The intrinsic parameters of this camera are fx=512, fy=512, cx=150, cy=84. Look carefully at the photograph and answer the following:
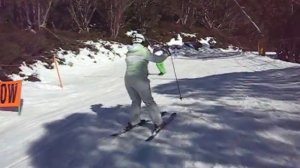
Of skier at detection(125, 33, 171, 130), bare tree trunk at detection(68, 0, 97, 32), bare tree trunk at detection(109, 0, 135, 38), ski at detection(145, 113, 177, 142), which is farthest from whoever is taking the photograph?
bare tree trunk at detection(68, 0, 97, 32)

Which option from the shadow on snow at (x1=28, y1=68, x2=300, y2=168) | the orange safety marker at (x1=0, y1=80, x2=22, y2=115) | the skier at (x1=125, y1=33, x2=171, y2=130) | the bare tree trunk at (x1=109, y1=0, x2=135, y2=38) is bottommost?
the shadow on snow at (x1=28, y1=68, x2=300, y2=168)

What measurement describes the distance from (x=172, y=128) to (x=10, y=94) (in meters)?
6.11

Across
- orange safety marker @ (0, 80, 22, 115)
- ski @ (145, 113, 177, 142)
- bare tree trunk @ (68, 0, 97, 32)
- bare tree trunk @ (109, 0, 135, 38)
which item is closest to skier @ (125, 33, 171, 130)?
ski @ (145, 113, 177, 142)

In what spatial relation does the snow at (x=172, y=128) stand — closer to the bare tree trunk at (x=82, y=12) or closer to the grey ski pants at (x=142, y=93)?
the grey ski pants at (x=142, y=93)

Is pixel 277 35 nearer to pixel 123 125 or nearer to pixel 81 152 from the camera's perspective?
pixel 123 125

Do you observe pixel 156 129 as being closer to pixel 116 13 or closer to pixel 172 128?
pixel 172 128

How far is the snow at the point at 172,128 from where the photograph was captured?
7664 millimetres

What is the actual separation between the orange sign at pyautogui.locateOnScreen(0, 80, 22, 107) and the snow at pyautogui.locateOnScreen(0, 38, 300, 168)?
242 millimetres

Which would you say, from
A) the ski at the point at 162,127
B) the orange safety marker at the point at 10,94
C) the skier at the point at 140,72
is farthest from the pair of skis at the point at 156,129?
the orange safety marker at the point at 10,94

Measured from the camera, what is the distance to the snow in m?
7.66

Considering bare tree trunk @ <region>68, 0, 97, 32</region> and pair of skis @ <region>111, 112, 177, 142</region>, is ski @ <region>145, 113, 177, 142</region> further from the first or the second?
bare tree trunk @ <region>68, 0, 97, 32</region>

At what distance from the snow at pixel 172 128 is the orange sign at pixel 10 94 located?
0.79 ft

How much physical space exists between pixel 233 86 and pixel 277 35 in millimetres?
9308

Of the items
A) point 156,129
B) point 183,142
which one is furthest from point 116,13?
point 183,142
